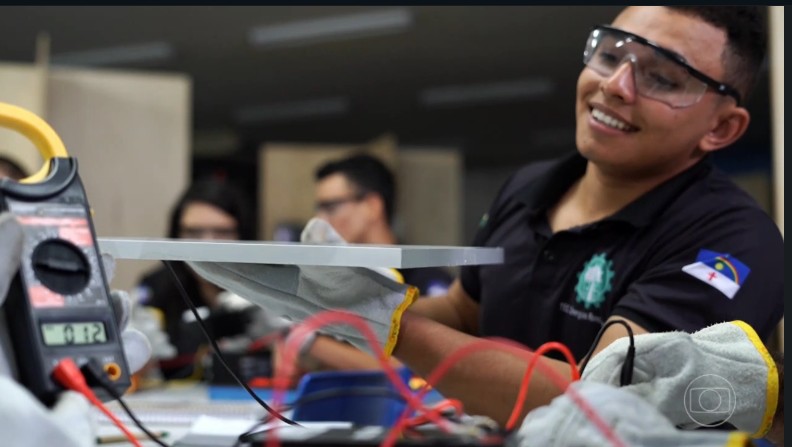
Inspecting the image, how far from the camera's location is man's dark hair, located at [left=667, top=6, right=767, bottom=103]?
123 cm

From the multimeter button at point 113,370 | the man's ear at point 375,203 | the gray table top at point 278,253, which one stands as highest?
the gray table top at point 278,253

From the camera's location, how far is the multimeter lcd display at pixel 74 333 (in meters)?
0.60

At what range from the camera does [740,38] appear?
1.26 metres

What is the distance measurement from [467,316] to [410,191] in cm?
456

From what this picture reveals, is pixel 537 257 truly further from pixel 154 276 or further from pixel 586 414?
pixel 154 276

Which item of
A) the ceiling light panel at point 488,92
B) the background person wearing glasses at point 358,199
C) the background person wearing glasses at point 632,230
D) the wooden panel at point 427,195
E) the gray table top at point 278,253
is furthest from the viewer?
the ceiling light panel at point 488,92

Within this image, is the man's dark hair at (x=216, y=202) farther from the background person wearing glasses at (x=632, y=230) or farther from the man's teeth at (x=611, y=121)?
the man's teeth at (x=611, y=121)

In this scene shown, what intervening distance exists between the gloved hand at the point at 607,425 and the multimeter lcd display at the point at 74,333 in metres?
0.31

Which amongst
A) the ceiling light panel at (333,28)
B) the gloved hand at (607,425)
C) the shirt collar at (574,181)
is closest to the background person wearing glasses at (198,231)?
the shirt collar at (574,181)

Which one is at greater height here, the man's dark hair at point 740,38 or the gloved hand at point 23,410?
the man's dark hair at point 740,38

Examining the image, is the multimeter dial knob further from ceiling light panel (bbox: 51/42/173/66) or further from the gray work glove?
ceiling light panel (bbox: 51/42/173/66)

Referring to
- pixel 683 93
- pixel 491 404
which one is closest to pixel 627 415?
pixel 491 404

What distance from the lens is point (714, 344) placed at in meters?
0.82

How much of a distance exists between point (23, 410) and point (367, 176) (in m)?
2.92
